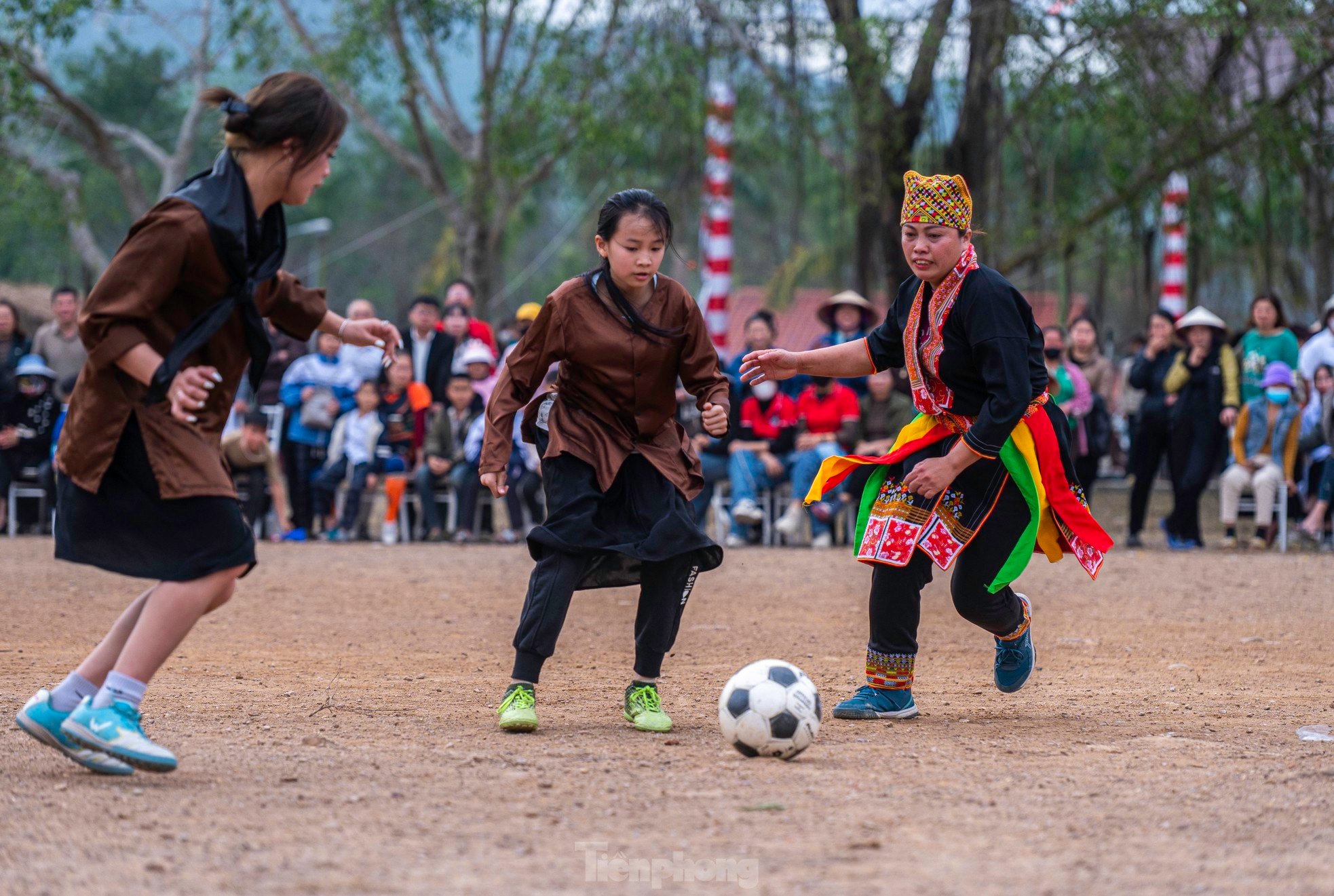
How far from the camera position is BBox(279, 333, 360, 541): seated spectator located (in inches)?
524

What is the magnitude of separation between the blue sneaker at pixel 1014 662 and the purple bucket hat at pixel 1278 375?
786 centimetres

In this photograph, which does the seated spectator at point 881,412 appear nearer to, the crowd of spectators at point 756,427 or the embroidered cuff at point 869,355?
the crowd of spectators at point 756,427

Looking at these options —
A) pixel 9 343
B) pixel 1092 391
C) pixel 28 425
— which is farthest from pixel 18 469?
pixel 1092 391

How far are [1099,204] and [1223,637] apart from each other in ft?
32.6

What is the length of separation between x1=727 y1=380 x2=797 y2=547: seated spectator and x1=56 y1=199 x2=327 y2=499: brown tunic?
28.9ft

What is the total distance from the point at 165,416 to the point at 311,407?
30.6ft

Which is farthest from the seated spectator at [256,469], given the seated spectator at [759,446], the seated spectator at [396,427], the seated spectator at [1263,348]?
the seated spectator at [1263,348]

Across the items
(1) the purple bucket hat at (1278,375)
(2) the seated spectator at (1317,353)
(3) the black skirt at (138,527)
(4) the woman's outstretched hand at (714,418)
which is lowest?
(3) the black skirt at (138,527)

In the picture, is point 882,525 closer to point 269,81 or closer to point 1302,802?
point 1302,802

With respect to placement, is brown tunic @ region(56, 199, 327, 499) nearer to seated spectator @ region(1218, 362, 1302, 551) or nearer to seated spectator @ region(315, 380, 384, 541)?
seated spectator @ region(315, 380, 384, 541)

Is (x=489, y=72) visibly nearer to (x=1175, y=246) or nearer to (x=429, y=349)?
(x=429, y=349)

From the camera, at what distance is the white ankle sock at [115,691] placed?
4.16m

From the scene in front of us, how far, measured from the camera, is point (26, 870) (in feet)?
10.9

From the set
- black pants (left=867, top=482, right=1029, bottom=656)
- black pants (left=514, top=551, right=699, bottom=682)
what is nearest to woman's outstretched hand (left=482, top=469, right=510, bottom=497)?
black pants (left=514, top=551, right=699, bottom=682)
